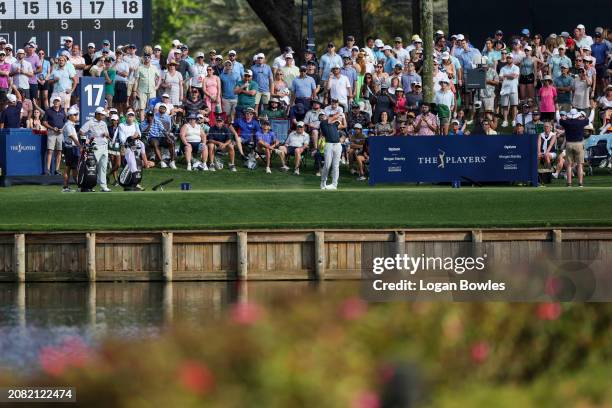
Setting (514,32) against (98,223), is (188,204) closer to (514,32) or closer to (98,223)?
(98,223)

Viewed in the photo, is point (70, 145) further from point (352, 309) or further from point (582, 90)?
point (352, 309)

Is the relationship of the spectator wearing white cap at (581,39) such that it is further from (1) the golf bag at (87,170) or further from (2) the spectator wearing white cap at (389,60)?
(1) the golf bag at (87,170)

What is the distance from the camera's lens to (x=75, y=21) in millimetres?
37188

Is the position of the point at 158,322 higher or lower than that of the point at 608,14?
lower

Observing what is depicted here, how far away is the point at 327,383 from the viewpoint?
7.85 meters

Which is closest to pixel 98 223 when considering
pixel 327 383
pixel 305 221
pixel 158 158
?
pixel 305 221

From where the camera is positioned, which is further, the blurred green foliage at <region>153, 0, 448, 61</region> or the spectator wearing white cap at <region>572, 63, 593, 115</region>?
the blurred green foliage at <region>153, 0, 448, 61</region>

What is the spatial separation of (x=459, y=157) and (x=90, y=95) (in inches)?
348

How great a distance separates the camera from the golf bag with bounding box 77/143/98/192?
30.7m

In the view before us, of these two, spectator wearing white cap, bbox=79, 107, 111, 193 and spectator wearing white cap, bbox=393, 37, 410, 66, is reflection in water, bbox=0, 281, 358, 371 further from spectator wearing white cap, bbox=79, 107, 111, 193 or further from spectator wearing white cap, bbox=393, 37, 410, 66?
spectator wearing white cap, bbox=393, 37, 410, 66

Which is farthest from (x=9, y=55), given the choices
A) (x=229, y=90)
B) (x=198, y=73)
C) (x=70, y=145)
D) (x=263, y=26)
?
(x=263, y=26)

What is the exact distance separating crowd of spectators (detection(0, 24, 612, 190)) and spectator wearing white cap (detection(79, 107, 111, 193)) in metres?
1.81

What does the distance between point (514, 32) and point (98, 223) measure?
68.4ft

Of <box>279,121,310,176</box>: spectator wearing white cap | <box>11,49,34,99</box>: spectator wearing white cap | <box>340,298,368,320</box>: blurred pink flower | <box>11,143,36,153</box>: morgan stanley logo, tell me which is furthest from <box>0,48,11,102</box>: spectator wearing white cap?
<box>340,298,368,320</box>: blurred pink flower
